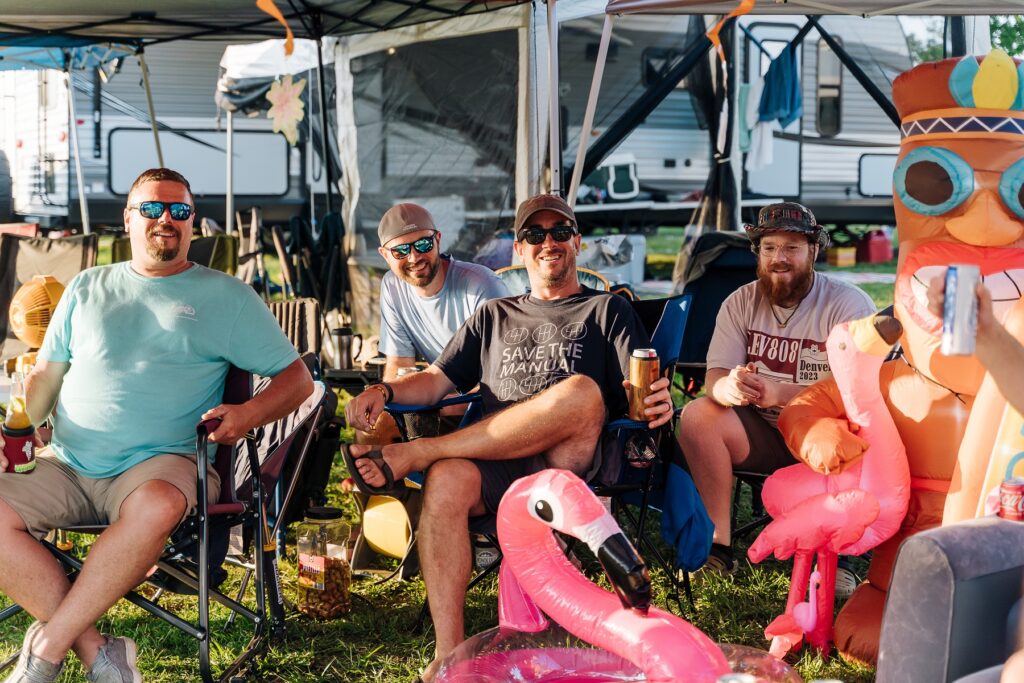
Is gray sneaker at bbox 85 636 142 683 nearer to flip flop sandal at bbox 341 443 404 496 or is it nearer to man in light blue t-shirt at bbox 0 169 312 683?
man in light blue t-shirt at bbox 0 169 312 683

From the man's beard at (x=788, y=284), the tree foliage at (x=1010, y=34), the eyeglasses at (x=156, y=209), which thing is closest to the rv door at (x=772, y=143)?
the tree foliage at (x=1010, y=34)

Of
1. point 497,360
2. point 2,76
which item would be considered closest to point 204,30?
point 497,360

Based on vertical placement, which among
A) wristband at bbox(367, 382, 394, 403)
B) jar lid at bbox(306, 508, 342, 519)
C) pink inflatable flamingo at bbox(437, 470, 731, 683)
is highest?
wristband at bbox(367, 382, 394, 403)

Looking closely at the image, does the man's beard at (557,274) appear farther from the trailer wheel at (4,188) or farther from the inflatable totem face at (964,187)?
the trailer wheel at (4,188)

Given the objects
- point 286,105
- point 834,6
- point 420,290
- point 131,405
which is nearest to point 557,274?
point 420,290

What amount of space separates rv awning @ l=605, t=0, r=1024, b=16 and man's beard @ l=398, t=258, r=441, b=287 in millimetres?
1242

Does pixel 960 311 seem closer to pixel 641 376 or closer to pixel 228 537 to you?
pixel 641 376

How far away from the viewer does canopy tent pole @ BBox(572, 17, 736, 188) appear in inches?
256

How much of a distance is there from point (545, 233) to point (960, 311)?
5.18 feet

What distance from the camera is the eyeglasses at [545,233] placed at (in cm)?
324

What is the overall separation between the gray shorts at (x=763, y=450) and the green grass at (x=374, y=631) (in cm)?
41

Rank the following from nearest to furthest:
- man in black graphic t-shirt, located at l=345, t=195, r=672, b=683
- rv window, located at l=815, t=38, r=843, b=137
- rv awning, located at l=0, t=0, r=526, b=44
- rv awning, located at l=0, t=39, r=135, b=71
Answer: man in black graphic t-shirt, located at l=345, t=195, r=672, b=683, rv awning, located at l=0, t=0, r=526, b=44, rv awning, located at l=0, t=39, r=135, b=71, rv window, located at l=815, t=38, r=843, b=137

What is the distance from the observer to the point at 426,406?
3.25m

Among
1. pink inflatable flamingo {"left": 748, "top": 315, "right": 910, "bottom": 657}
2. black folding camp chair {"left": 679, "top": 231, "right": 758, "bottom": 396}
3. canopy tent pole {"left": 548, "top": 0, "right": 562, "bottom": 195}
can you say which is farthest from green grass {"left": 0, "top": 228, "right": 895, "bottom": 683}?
canopy tent pole {"left": 548, "top": 0, "right": 562, "bottom": 195}
